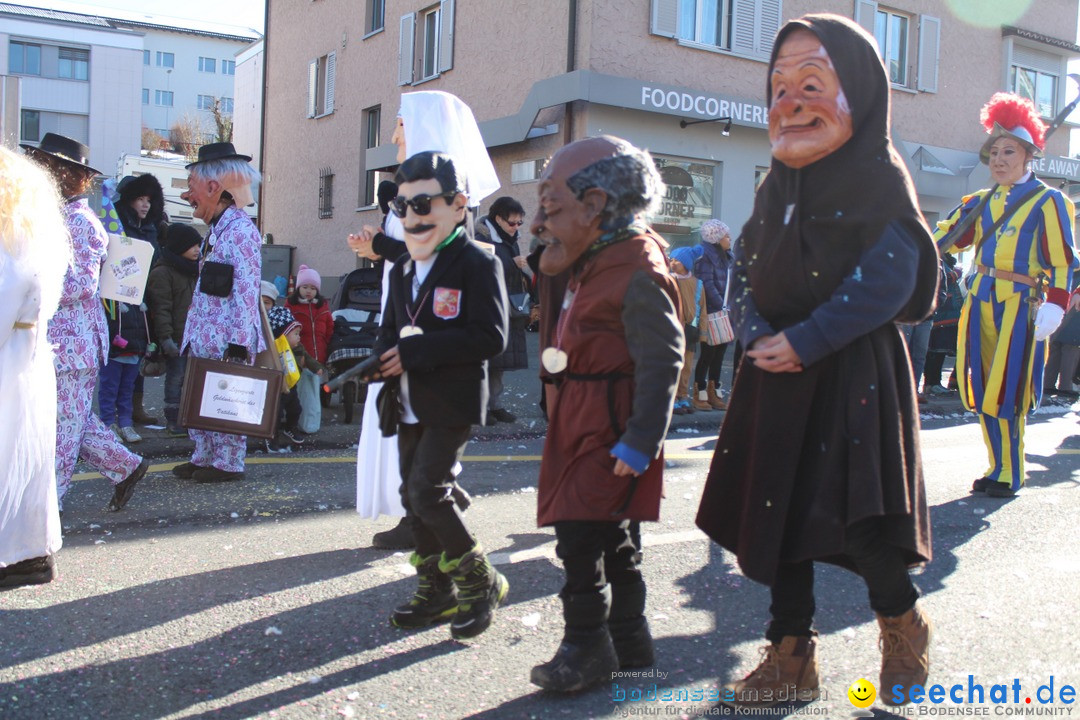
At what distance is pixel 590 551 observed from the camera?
10.1ft

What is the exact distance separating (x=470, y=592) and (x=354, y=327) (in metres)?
6.32

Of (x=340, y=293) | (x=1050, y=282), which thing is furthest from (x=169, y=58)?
(x=1050, y=282)

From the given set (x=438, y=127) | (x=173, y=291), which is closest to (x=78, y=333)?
(x=438, y=127)

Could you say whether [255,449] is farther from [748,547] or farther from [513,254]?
[748,547]

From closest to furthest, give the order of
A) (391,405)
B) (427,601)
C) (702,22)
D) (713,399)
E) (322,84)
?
(391,405) → (427,601) → (713,399) → (702,22) → (322,84)

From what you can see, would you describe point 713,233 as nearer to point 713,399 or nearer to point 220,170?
point 713,399

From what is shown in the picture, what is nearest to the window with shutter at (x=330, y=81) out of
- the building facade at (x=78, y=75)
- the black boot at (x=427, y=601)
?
the black boot at (x=427, y=601)

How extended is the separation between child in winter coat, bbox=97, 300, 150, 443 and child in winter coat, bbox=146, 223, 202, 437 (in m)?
0.15

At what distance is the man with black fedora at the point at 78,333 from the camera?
488cm

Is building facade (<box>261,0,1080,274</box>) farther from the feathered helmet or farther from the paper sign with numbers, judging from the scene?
the paper sign with numbers

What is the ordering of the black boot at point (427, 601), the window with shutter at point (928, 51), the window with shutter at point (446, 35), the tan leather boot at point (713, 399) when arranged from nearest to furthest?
the black boot at point (427, 601) → the tan leather boot at point (713, 399) → the window with shutter at point (446, 35) → the window with shutter at point (928, 51)

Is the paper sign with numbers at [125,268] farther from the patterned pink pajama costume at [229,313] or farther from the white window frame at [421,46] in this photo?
the white window frame at [421,46]

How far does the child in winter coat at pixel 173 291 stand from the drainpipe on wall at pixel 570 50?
938 cm

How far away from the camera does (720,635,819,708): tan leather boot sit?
3033 millimetres
